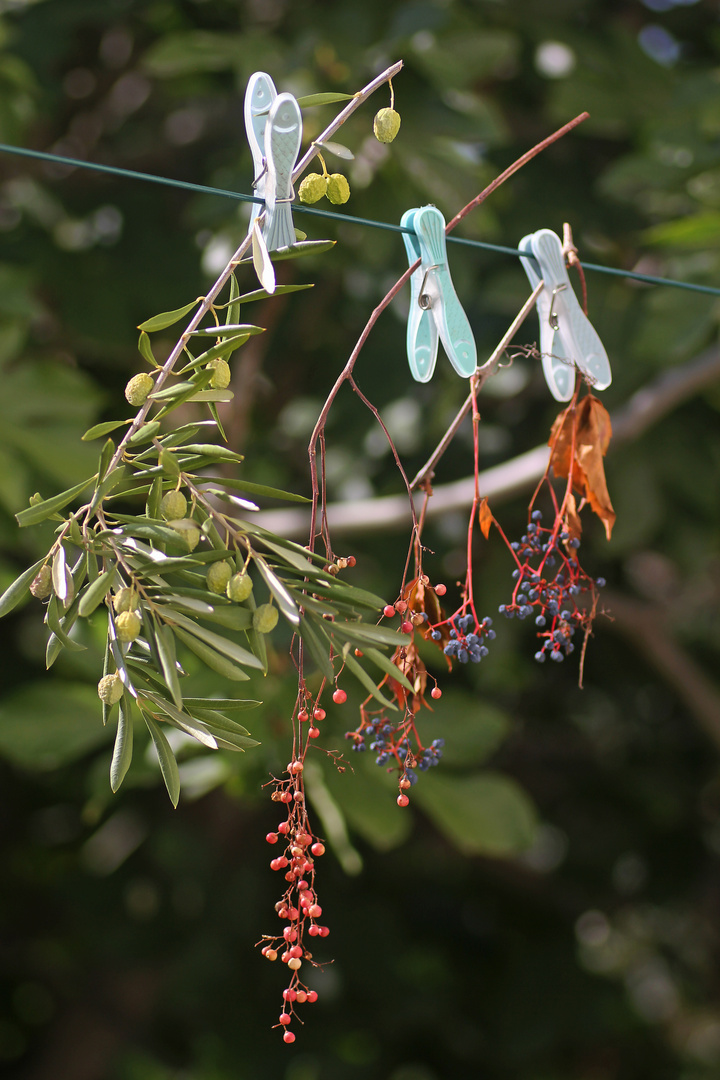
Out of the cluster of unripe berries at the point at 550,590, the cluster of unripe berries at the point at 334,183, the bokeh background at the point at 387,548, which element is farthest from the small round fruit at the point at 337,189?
the bokeh background at the point at 387,548

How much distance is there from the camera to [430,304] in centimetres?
62

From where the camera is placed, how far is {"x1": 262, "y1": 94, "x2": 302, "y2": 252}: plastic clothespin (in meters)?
0.57

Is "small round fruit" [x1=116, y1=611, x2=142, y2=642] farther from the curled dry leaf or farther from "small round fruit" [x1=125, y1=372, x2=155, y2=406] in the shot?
the curled dry leaf

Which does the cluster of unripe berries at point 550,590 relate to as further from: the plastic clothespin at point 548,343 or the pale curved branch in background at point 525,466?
the pale curved branch in background at point 525,466

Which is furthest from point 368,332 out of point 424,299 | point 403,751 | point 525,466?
point 525,466

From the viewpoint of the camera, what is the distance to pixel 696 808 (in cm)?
253

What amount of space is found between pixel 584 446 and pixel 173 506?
0.97 ft

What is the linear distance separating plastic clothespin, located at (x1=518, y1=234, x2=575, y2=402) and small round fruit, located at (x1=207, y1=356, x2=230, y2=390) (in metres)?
0.23

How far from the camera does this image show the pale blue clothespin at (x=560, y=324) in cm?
68

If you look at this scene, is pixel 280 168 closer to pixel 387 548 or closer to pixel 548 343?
pixel 548 343

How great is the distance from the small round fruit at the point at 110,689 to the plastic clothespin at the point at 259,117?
277mm

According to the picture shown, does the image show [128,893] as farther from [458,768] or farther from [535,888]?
[458,768]

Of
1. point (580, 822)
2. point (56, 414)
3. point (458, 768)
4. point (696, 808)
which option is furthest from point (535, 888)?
point (56, 414)

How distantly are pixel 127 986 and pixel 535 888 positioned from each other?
1.06 meters
